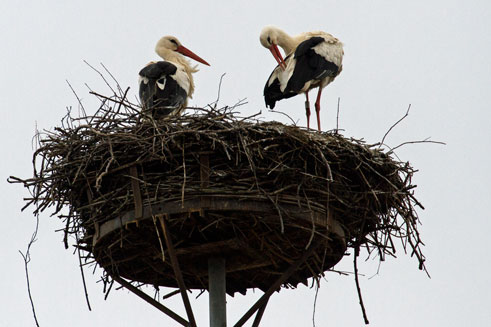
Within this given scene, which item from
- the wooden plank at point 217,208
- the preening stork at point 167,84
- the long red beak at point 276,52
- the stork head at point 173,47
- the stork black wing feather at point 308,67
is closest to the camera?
the wooden plank at point 217,208

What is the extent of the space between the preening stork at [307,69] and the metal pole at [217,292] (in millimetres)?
2993

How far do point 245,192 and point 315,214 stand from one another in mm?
556

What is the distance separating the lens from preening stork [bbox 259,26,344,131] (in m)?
10.1

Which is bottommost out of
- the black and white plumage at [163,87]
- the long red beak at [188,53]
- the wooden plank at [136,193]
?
the wooden plank at [136,193]

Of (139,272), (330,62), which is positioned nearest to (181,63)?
(330,62)

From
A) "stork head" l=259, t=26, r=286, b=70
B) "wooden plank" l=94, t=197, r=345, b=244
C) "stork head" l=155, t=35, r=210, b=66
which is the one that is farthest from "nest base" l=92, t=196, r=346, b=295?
"stork head" l=155, t=35, r=210, b=66

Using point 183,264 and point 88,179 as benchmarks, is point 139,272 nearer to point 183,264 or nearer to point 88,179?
point 183,264

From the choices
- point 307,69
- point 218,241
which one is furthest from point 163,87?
point 218,241

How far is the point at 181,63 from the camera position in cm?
1095

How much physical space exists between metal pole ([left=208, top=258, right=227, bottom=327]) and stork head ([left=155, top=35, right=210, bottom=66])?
4327 mm

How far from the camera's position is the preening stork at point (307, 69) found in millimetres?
10125

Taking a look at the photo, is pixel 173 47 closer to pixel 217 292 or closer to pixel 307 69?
pixel 307 69

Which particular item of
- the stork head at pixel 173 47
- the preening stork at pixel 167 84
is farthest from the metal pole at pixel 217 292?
the stork head at pixel 173 47

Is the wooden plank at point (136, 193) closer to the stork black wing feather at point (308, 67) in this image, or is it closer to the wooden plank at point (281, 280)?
the wooden plank at point (281, 280)
